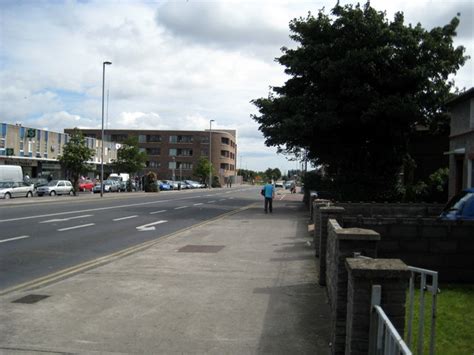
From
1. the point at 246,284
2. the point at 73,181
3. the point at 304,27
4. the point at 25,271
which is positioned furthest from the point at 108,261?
the point at 73,181

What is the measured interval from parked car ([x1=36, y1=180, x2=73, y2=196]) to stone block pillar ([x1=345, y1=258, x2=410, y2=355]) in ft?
147

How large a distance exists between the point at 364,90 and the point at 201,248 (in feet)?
47.9

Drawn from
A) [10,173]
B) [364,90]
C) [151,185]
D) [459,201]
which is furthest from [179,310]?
[151,185]

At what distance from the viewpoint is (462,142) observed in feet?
66.3

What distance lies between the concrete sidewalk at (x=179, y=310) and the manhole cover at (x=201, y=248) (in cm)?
Result: 78

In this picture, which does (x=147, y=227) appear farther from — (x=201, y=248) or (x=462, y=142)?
(x=462, y=142)

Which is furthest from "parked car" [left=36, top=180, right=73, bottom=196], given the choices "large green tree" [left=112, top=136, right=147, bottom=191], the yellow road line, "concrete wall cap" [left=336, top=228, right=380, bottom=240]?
"concrete wall cap" [left=336, top=228, right=380, bottom=240]

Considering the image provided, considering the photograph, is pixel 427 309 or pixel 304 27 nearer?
pixel 427 309

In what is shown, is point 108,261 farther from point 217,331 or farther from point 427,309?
point 427,309

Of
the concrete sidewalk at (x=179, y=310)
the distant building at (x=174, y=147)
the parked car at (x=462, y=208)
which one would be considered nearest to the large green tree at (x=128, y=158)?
the distant building at (x=174, y=147)

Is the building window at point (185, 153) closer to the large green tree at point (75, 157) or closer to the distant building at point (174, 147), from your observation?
the distant building at point (174, 147)

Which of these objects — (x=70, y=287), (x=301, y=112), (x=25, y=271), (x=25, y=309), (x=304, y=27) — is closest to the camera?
(x=25, y=309)

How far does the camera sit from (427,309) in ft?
23.4

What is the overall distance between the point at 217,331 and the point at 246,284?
8.64 feet
